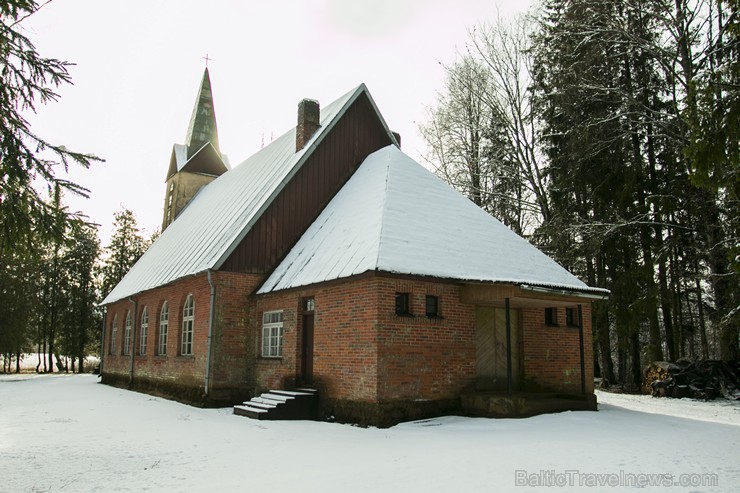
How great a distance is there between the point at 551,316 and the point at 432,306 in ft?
13.0

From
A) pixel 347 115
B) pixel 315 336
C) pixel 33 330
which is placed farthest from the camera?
pixel 33 330

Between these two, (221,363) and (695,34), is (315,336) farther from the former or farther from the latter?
(695,34)

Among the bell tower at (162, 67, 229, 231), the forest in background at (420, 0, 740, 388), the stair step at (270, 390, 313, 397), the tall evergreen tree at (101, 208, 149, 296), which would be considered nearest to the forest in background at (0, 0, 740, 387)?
the forest in background at (420, 0, 740, 388)

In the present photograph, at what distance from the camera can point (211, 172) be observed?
30.7 meters

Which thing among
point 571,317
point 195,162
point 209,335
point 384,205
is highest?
point 195,162

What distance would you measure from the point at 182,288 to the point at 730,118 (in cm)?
1521

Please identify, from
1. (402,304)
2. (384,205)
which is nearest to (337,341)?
(402,304)

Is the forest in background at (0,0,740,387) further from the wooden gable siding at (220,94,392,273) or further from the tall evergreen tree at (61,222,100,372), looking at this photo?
the tall evergreen tree at (61,222,100,372)

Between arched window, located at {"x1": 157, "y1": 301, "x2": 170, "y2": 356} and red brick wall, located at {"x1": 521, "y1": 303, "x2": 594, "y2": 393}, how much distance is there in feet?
39.5

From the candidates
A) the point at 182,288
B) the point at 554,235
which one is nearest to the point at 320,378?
the point at 182,288

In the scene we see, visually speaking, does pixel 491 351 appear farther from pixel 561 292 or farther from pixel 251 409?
pixel 251 409

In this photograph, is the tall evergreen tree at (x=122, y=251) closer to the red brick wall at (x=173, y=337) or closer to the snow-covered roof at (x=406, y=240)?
the red brick wall at (x=173, y=337)

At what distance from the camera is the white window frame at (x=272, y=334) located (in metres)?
14.9

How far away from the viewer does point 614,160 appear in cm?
2069
